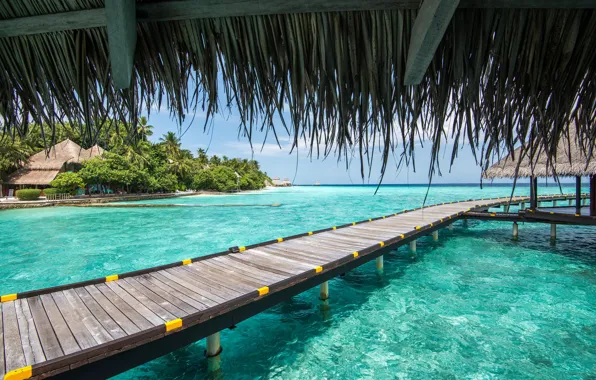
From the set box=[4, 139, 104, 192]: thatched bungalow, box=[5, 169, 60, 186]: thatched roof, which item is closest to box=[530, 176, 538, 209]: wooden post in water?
box=[4, 139, 104, 192]: thatched bungalow

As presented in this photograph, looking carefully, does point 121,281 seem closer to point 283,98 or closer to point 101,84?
point 101,84

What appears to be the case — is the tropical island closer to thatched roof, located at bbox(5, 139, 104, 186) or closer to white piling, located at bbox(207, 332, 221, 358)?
thatched roof, located at bbox(5, 139, 104, 186)

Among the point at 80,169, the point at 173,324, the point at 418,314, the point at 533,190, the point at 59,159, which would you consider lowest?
the point at 418,314

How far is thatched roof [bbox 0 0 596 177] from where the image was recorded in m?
1.11

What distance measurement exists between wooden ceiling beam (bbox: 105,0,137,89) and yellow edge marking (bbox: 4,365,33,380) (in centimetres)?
228

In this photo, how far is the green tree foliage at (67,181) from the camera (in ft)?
84.0

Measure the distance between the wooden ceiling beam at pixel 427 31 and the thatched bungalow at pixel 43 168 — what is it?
31.5 m

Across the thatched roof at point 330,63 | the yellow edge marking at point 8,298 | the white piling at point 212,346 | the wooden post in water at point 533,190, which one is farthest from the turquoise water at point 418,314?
the thatched roof at point 330,63

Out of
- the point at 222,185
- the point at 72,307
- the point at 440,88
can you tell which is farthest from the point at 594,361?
the point at 222,185

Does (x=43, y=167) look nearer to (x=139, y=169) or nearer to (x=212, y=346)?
(x=139, y=169)

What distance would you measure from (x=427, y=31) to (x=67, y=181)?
108ft

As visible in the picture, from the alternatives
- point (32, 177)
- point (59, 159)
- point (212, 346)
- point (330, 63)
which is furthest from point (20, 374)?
point (32, 177)

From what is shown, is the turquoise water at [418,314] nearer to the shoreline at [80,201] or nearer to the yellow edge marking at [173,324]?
the yellow edge marking at [173,324]

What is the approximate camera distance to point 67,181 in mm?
25641
